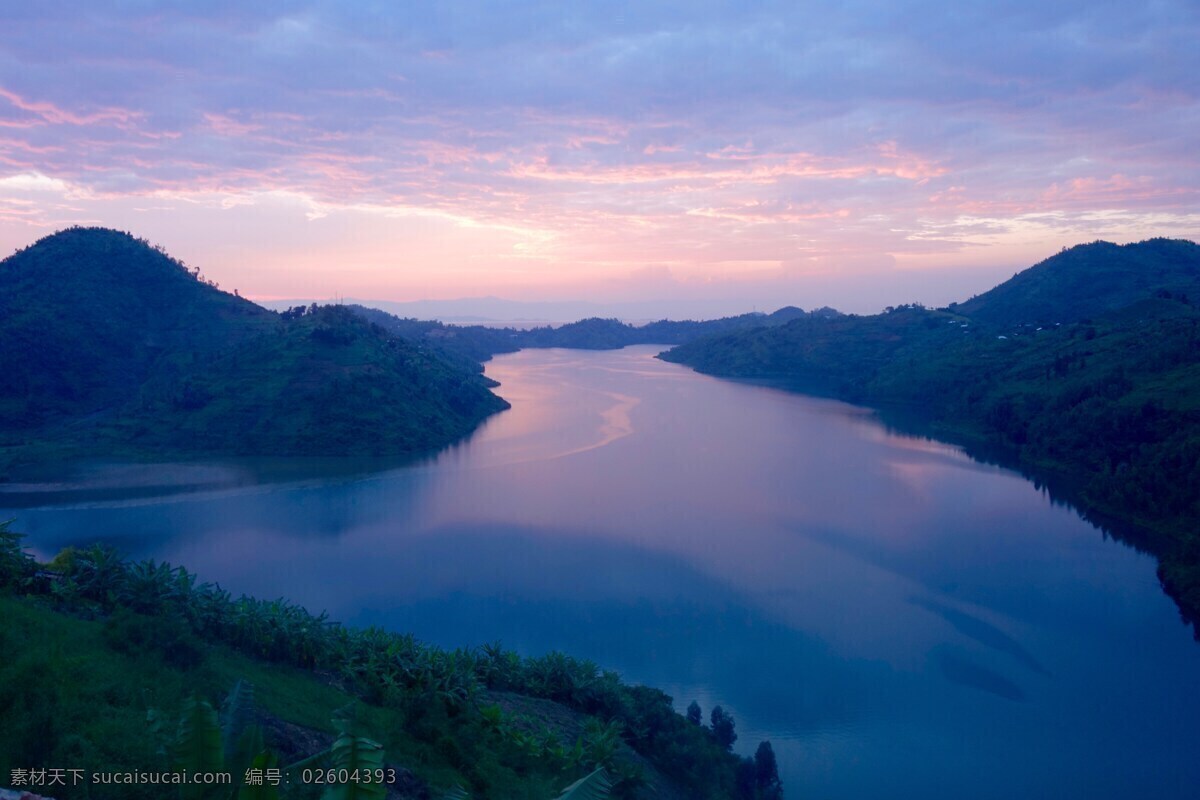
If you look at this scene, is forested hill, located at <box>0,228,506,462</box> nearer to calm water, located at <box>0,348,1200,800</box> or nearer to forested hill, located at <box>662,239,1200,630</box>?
calm water, located at <box>0,348,1200,800</box>

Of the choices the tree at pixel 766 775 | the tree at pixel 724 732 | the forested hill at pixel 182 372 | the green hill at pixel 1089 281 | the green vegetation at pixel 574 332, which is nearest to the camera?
the tree at pixel 766 775

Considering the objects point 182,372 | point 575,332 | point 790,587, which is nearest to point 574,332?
point 575,332

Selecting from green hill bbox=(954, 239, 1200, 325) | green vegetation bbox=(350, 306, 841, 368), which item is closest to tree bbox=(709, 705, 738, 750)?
green hill bbox=(954, 239, 1200, 325)

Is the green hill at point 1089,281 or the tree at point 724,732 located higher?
the green hill at point 1089,281

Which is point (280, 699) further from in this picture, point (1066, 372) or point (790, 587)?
point (1066, 372)

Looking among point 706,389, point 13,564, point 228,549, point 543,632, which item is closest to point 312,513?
point 228,549

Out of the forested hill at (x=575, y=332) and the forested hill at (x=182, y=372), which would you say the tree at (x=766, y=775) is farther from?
the forested hill at (x=575, y=332)

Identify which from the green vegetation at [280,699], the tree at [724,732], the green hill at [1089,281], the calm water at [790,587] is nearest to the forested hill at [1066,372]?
the green hill at [1089,281]
